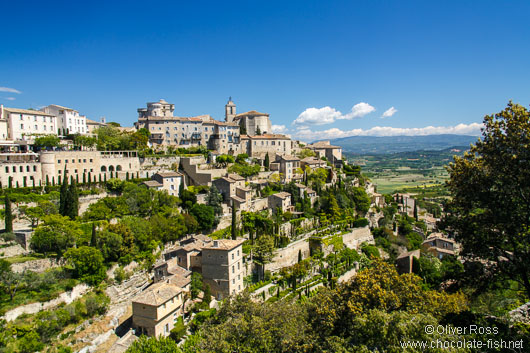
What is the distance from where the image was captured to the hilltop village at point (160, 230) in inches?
929

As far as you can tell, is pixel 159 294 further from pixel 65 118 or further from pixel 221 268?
pixel 65 118

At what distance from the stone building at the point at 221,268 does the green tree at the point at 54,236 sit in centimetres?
1143

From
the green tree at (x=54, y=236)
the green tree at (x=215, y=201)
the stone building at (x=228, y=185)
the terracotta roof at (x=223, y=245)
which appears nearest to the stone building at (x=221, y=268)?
the terracotta roof at (x=223, y=245)

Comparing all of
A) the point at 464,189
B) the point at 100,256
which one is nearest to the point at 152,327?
the point at 100,256

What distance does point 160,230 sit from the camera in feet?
107

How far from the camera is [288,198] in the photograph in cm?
4422

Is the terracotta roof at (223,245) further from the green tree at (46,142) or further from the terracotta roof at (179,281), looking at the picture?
the green tree at (46,142)

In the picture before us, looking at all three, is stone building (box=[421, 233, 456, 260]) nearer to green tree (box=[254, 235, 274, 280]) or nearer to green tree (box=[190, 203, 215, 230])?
green tree (box=[254, 235, 274, 280])

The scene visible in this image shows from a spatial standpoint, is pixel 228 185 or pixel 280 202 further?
pixel 280 202

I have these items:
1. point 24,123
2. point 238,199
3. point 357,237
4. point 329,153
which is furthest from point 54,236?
point 329,153

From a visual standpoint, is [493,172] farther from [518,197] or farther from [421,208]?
[421,208]

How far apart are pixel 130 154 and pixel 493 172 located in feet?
152

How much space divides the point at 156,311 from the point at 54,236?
38.2 feet

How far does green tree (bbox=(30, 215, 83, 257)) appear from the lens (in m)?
26.3
